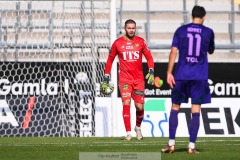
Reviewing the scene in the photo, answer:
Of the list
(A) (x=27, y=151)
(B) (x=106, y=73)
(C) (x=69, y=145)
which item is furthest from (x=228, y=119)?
(A) (x=27, y=151)

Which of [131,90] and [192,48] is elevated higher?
[192,48]

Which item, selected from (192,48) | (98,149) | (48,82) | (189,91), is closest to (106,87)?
(48,82)

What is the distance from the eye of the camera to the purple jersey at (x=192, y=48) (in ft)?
34.9

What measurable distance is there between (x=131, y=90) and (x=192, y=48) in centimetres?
399

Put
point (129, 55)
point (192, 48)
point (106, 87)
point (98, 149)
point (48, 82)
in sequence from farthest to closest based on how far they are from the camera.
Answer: point (48, 82)
point (106, 87)
point (129, 55)
point (98, 149)
point (192, 48)

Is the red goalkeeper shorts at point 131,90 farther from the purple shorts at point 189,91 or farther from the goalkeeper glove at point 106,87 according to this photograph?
the purple shorts at point 189,91

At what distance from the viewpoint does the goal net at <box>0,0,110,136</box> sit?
17.8 metres

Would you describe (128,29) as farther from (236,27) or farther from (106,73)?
(236,27)

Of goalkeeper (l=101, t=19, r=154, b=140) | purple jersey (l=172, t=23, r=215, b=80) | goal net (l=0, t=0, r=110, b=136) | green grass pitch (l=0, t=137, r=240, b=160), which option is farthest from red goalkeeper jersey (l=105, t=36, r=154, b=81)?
purple jersey (l=172, t=23, r=215, b=80)

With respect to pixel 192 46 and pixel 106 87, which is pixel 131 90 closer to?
pixel 106 87

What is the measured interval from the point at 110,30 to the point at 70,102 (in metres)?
1.84

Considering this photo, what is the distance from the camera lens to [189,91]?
35.4ft

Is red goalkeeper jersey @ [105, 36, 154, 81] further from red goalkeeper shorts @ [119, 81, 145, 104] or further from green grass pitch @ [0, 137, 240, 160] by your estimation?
green grass pitch @ [0, 137, 240, 160]

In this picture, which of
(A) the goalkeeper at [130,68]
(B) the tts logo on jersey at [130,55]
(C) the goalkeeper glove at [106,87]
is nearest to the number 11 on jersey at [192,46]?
(A) the goalkeeper at [130,68]
